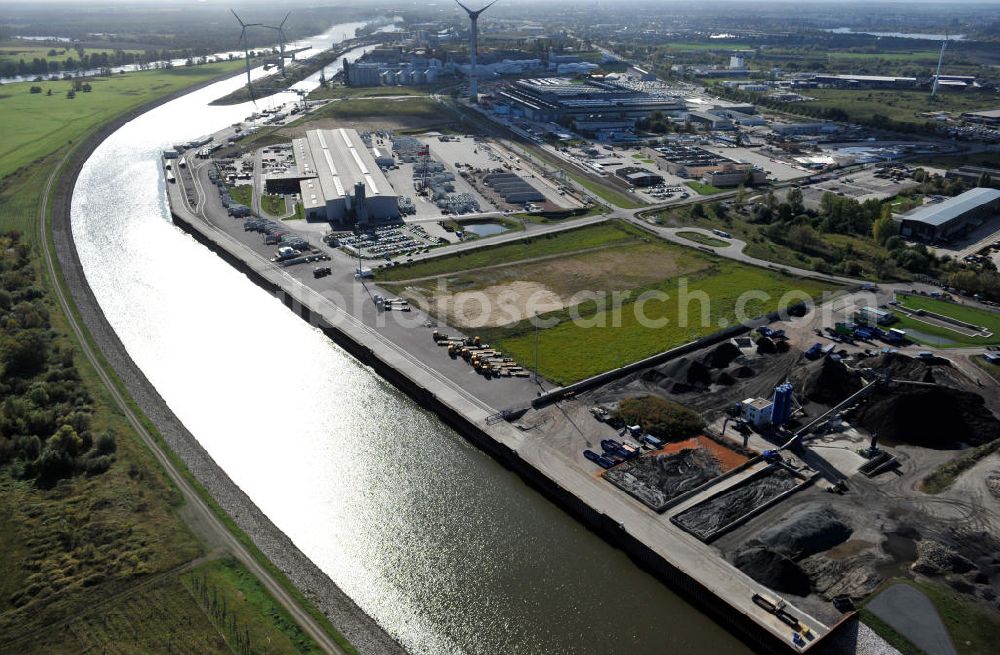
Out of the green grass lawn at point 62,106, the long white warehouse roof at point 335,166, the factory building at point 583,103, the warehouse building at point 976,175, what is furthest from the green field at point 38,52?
the warehouse building at point 976,175

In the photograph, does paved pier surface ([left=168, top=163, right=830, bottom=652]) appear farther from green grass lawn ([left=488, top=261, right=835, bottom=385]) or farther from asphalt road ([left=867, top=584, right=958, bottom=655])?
green grass lawn ([left=488, top=261, right=835, bottom=385])

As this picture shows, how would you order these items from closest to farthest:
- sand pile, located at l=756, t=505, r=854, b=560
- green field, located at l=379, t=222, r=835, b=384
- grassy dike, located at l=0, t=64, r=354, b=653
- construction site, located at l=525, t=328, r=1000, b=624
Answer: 1. grassy dike, located at l=0, t=64, r=354, b=653
2. construction site, located at l=525, t=328, r=1000, b=624
3. sand pile, located at l=756, t=505, r=854, b=560
4. green field, located at l=379, t=222, r=835, b=384

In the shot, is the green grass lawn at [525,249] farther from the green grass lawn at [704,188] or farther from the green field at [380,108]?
the green field at [380,108]

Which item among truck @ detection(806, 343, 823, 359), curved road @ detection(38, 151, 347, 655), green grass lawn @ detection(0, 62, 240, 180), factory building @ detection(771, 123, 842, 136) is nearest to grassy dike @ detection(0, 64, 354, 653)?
curved road @ detection(38, 151, 347, 655)

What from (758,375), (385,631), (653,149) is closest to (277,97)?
(653,149)

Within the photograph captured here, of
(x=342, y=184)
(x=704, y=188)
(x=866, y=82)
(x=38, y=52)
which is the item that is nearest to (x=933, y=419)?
(x=704, y=188)

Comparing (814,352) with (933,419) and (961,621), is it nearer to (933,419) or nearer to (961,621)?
(933,419)
